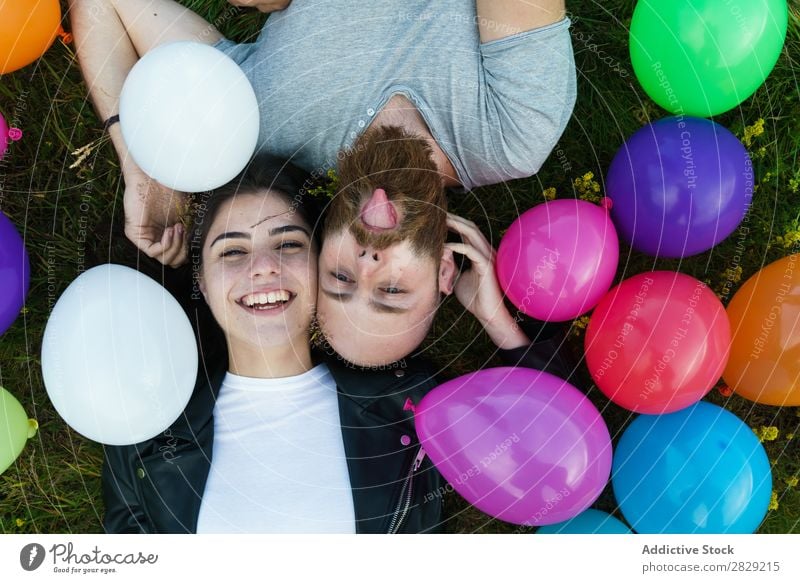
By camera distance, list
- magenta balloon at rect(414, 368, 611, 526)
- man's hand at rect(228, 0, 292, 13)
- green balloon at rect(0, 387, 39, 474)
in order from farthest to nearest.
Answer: man's hand at rect(228, 0, 292, 13)
green balloon at rect(0, 387, 39, 474)
magenta balloon at rect(414, 368, 611, 526)

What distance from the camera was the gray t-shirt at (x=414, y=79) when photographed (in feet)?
4.42

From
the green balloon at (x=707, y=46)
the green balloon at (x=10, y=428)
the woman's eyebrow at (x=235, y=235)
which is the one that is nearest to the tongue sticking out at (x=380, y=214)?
the woman's eyebrow at (x=235, y=235)

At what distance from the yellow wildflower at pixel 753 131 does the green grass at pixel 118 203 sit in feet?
0.06

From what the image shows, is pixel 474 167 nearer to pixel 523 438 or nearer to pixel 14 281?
pixel 523 438

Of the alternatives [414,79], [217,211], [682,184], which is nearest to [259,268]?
[217,211]

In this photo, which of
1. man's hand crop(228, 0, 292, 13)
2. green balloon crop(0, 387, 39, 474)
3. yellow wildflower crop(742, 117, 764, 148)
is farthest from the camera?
yellow wildflower crop(742, 117, 764, 148)

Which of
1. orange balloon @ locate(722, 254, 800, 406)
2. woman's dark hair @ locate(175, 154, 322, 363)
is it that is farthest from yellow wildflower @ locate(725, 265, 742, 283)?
woman's dark hair @ locate(175, 154, 322, 363)

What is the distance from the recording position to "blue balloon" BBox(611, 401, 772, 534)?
4.03ft

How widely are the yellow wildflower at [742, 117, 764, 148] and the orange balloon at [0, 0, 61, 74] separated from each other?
1.58m

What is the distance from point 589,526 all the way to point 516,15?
1.06 metres

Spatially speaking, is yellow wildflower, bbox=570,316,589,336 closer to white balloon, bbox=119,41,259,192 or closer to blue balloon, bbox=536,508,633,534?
blue balloon, bbox=536,508,633,534

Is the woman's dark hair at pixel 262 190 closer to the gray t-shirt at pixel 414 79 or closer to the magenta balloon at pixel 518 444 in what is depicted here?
the gray t-shirt at pixel 414 79

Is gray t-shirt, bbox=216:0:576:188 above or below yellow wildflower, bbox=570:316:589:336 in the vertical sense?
above

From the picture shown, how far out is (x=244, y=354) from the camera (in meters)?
1.41
